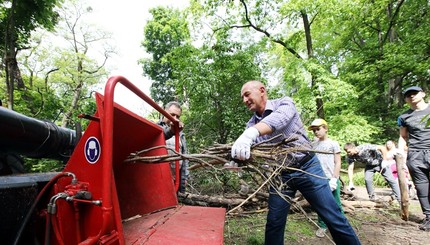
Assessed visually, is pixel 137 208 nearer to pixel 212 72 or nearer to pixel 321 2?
pixel 212 72

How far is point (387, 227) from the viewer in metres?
4.32

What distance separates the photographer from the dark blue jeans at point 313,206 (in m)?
2.22

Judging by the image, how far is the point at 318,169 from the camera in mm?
2443

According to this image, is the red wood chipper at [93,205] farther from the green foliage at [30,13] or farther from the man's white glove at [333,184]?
the green foliage at [30,13]

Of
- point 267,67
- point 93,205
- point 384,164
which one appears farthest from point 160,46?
point 93,205

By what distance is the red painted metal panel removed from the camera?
1510 millimetres

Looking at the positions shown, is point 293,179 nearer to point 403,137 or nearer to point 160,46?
point 403,137

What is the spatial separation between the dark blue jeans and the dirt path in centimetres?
164

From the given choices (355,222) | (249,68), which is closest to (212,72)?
(249,68)

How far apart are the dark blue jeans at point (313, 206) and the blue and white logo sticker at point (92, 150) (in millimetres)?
1407

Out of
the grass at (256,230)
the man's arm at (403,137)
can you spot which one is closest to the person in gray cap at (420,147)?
the man's arm at (403,137)

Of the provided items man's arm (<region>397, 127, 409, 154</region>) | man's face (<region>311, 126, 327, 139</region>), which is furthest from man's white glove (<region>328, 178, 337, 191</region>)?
man's arm (<region>397, 127, 409, 154</region>)

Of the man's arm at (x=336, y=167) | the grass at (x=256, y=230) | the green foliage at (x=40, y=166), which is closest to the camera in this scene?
the grass at (x=256, y=230)

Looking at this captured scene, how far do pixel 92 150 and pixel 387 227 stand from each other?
195 inches
